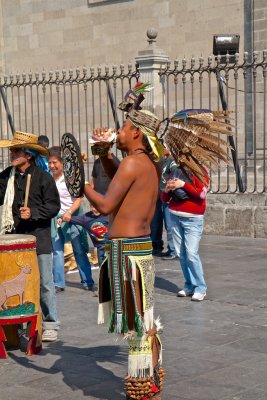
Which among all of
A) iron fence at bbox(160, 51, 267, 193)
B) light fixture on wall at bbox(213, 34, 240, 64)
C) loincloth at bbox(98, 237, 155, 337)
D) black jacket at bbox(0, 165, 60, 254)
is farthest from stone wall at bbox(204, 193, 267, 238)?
loincloth at bbox(98, 237, 155, 337)

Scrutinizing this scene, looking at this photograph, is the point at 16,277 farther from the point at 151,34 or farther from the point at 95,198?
the point at 151,34

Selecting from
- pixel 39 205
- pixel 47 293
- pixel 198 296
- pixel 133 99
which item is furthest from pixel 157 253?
pixel 133 99

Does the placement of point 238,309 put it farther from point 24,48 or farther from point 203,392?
point 24,48

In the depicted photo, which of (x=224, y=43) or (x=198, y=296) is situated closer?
(x=198, y=296)

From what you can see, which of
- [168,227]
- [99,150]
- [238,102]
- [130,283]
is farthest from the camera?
[238,102]

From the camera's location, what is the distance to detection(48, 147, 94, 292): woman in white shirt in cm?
918

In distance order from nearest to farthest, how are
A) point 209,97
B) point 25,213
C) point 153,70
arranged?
point 25,213
point 209,97
point 153,70

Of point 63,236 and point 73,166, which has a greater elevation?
point 73,166

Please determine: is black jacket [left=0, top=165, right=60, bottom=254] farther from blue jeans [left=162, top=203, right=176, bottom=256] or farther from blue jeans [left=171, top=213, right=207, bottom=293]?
blue jeans [left=162, top=203, right=176, bottom=256]

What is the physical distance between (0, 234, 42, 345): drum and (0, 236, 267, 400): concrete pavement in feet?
1.28

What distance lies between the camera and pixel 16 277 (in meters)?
6.62

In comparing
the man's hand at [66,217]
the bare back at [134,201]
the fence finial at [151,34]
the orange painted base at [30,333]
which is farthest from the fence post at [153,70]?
the bare back at [134,201]

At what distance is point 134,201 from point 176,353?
178cm

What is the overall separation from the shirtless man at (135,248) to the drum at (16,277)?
143 cm
